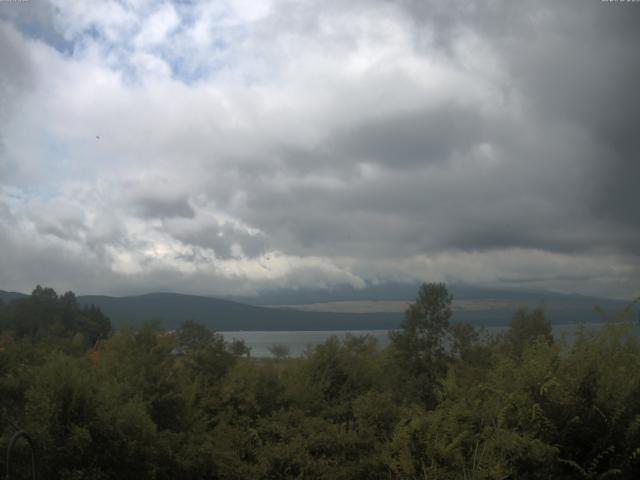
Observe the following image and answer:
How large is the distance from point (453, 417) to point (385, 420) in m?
2.55

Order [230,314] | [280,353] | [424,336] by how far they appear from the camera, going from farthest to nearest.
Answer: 1. [230,314]
2. [424,336]
3. [280,353]

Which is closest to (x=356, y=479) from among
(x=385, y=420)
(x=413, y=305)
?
(x=385, y=420)

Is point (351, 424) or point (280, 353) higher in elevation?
point (280, 353)

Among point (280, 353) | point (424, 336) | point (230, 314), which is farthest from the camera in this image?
point (230, 314)

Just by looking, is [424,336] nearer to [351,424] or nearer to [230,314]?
[351,424]

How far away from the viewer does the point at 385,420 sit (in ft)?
37.5

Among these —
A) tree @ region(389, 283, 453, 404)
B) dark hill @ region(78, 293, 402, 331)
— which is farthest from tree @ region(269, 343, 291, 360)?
dark hill @ region(78, 293, 402, 331)

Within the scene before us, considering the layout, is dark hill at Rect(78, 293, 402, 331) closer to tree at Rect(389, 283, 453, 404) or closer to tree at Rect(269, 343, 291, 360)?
tree at Rect(389, 283, 453, 404)

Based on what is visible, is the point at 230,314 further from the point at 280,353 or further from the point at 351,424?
the point at 351,424

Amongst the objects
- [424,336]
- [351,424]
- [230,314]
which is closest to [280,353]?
[424,336]

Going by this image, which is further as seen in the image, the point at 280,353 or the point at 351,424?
the point at 280,353

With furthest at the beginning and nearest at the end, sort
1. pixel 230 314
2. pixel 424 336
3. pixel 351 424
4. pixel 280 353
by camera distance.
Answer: pixel 230 314 → pixel 424 336 → pixel 280 353 → pixel 351 424

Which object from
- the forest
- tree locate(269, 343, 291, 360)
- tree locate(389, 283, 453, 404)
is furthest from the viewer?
tree locate(389, 283, 453, 404)

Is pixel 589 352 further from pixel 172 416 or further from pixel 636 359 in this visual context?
pixel 172 416
